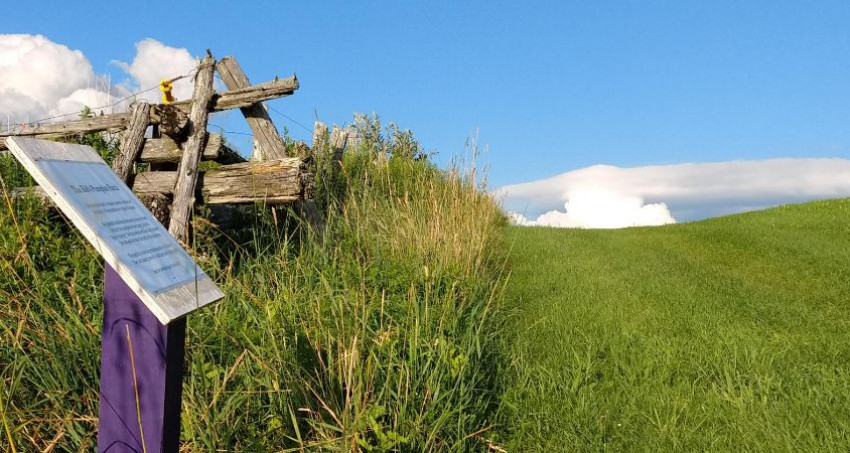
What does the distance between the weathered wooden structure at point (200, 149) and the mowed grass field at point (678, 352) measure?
291 cm

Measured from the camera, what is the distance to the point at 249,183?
21.7ft

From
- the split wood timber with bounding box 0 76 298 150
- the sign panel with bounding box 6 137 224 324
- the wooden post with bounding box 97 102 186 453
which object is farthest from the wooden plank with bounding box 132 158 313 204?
the wooden post with bounding box 97 102 186 453

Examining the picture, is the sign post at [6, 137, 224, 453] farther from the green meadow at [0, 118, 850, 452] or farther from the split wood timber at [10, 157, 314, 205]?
the split wood timber at [10, 157, 314, 205]

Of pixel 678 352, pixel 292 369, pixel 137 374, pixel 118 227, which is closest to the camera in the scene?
pixel 118 227

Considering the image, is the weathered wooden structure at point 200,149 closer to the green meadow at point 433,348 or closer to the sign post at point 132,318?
the green meadow at point 433,348

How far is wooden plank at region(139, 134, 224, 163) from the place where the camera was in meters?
7.12

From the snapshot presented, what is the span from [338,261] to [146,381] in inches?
137

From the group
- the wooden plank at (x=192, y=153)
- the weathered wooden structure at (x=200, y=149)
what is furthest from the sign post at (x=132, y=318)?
the wooden plank at (x=192, y=153)

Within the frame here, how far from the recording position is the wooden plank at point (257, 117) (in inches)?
282

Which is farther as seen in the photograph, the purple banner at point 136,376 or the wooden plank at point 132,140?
the wooden plank at point 132,140

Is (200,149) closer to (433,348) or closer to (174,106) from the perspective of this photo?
(174,106)

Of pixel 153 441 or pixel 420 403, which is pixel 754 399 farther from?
pixel 153 441

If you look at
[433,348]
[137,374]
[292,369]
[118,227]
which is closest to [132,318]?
[137,374]

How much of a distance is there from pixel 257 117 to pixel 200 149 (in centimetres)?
69
